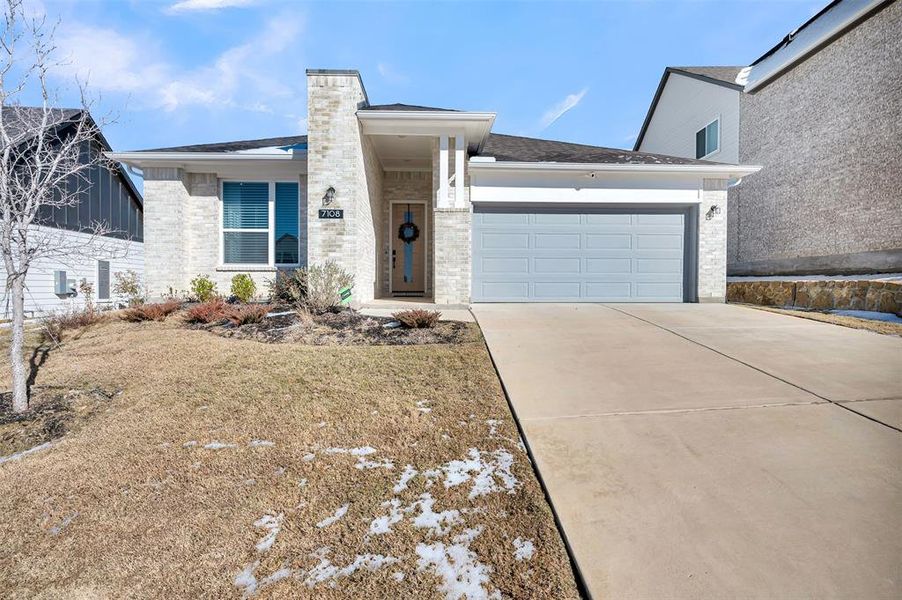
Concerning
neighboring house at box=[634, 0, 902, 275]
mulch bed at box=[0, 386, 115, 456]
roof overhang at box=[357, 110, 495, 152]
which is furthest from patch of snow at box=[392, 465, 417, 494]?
neighboring house at box=[634, 0, 902, 275]

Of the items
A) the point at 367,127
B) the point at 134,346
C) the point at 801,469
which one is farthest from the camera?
the point at 367,127

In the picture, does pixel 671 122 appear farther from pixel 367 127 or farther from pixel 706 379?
pixel 706 379

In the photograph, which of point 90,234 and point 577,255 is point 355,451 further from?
point 90,234

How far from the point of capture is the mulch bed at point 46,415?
3.33m

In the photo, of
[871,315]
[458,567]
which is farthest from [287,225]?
[871,315]

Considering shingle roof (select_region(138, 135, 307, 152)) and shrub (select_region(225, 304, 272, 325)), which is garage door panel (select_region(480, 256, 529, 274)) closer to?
shrub (select_region(225, 304, 272, 325))

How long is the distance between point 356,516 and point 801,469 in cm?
272

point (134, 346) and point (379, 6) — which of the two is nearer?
point (134, 346)

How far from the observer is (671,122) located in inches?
665

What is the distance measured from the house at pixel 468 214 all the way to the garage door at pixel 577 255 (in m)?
0.03

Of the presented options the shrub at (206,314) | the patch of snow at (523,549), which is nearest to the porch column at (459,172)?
the shrub at (206,314)

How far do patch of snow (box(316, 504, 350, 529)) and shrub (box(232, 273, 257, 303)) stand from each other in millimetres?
8114

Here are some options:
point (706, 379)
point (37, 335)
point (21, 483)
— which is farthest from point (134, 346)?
point (706, 379)

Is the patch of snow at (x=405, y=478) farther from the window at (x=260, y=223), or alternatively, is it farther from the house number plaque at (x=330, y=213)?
the window at (x=260, y=223)
